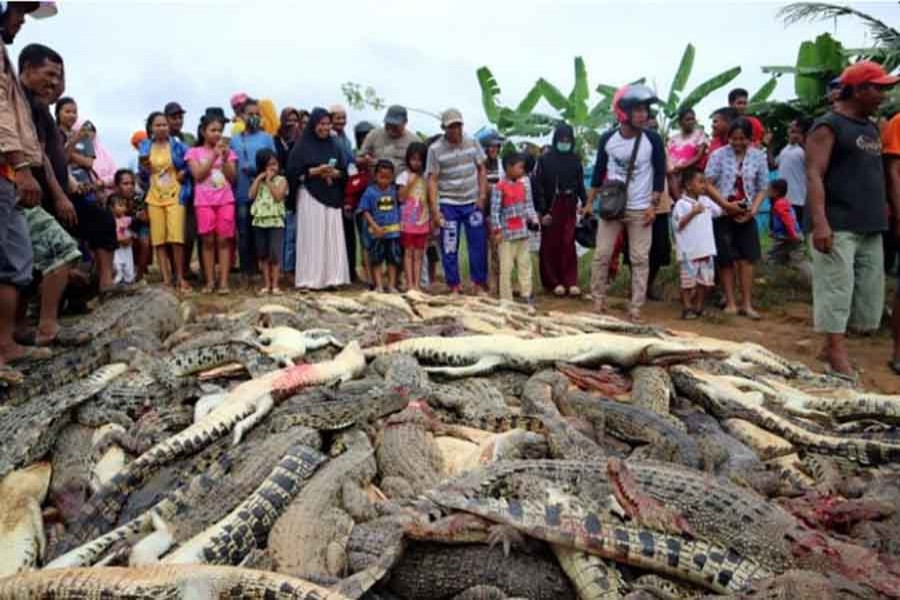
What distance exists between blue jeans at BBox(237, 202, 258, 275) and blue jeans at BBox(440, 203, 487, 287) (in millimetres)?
2265

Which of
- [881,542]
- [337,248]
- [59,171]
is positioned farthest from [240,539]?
[337,248]

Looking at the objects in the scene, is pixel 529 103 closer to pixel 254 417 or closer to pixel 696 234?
pixel 696 234

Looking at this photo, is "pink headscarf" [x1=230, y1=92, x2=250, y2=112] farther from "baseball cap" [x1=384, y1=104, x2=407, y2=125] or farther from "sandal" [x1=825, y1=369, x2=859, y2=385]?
"sandal" [x1=825, y1=369, x2=859, y2=385]

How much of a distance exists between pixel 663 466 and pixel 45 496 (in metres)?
2.85

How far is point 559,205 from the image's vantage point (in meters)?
9.44

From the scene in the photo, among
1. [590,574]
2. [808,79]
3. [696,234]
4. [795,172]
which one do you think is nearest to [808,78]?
[808,79]

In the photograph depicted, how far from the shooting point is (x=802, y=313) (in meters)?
8.68

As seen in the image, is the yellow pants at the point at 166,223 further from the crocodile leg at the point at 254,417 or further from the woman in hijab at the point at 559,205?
the crocodile leg at the point at 254,417

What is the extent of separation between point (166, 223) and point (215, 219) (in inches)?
21.6

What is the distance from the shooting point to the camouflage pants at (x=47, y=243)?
5.33 meters

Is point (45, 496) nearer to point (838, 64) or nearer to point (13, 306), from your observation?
point (13, 306)

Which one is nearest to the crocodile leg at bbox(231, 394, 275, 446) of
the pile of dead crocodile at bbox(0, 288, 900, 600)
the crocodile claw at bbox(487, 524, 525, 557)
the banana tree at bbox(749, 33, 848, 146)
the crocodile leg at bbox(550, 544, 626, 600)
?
the pile of dead crocodile at bbox(0, 288, 900, 600)

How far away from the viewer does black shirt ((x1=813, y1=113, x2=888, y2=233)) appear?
18.9 ft

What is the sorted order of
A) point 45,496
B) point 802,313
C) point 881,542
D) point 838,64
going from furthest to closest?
point 838,64 → point 802,313 → point 45,496 → point 881,542
